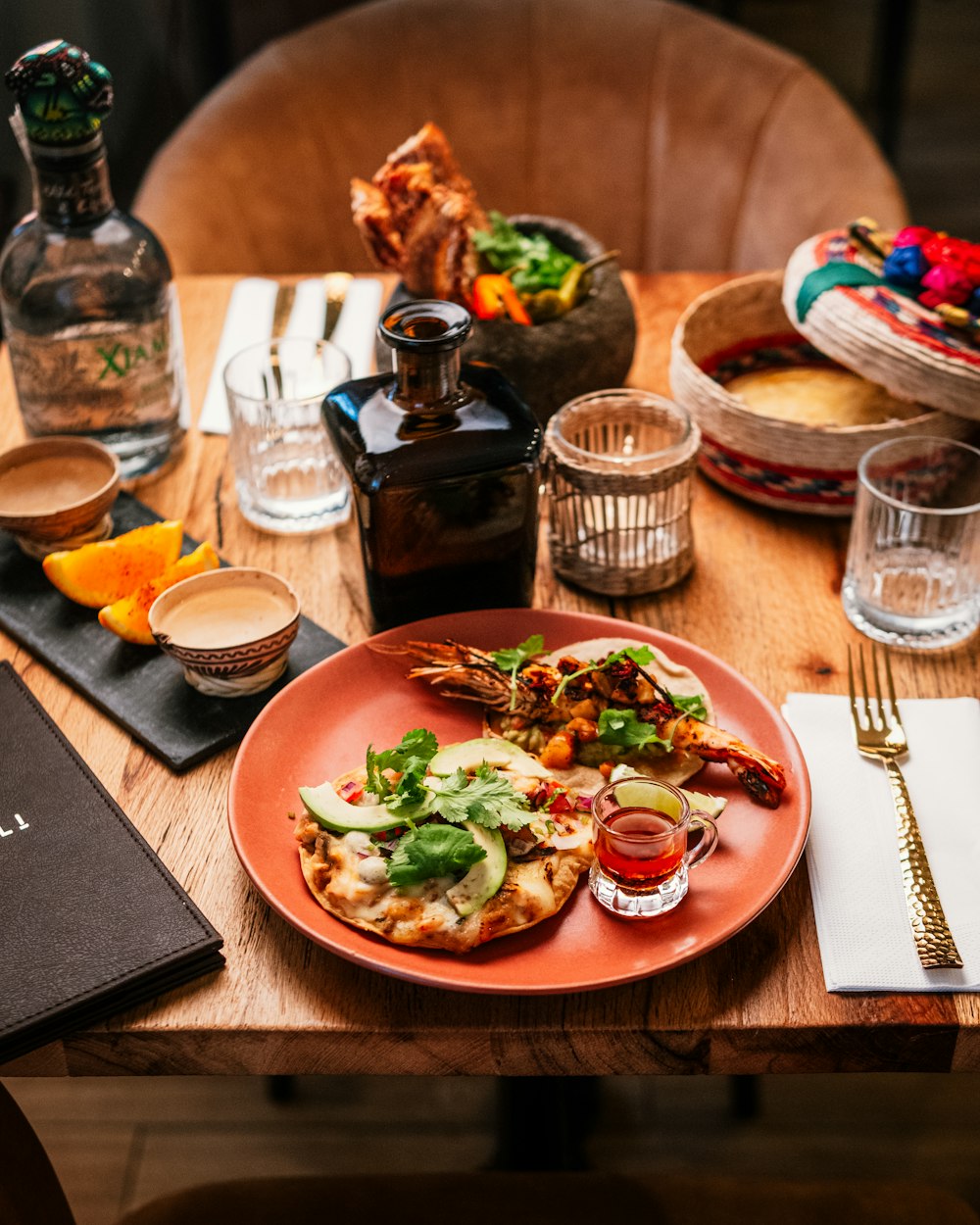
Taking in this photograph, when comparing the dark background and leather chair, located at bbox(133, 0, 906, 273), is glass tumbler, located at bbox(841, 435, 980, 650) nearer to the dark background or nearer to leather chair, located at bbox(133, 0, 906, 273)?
leather chair, located at bbox(133, 0, 906, 273)

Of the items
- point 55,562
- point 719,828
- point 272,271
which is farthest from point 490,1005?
point 272,271

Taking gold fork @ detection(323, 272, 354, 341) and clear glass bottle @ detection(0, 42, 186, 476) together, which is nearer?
clear glass bottle @ detection(0, 42, 186, 476)

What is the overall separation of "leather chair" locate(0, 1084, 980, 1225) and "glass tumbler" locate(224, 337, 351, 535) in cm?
72

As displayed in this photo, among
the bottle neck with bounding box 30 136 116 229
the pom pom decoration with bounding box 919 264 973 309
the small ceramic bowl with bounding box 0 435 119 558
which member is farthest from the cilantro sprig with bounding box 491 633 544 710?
the bottle neck with bounding box 30 136 116 229

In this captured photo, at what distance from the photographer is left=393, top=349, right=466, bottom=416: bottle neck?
1.23 meters

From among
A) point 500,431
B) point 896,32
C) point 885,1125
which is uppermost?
point 500,431

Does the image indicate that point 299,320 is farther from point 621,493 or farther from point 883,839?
point 883,839

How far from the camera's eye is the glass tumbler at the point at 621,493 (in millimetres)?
1366

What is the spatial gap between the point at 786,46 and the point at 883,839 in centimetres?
466

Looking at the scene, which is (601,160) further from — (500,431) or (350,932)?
(350,932)

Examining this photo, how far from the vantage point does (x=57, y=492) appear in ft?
4.83

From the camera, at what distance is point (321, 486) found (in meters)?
1.58

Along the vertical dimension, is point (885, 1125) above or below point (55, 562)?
below

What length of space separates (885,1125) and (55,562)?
54.3 inches
